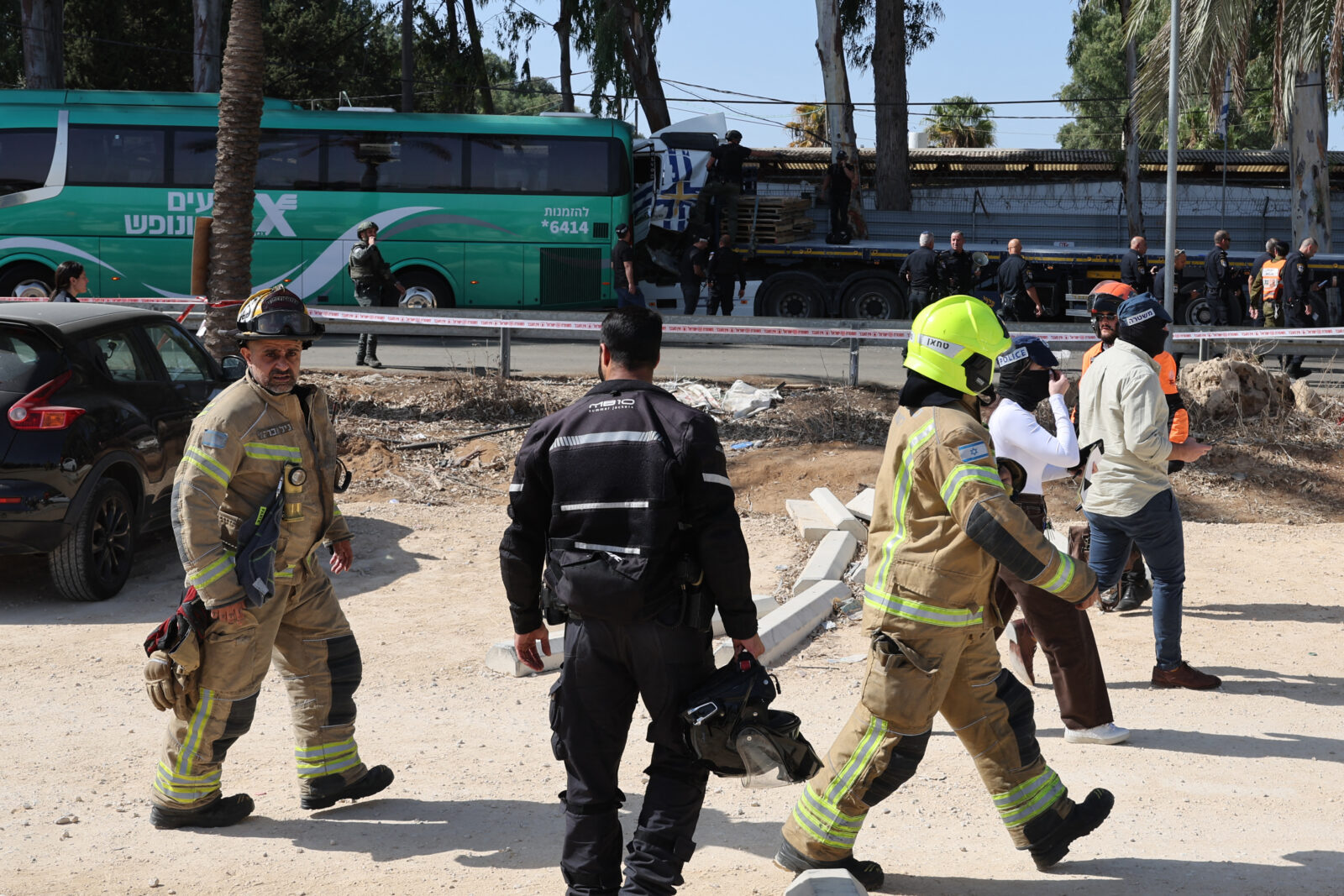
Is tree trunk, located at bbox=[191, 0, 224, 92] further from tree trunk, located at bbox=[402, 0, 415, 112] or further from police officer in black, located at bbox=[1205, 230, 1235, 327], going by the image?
police officer in black, located at bbox=[1205, 230, 1235, 327]

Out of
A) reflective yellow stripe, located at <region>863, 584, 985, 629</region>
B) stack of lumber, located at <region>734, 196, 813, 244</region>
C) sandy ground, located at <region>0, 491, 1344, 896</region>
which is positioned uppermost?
stack of lumber, located at <region>734, 196, 813, 244</region>

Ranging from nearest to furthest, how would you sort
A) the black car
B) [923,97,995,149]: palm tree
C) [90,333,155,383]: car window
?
the black car
[90,333,155,383]: car window
[923,97,995,149]: palm tree

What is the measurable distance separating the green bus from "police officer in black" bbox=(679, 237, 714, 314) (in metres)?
1.53

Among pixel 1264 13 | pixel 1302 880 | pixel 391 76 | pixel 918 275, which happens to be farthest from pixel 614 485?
pixel 391 76

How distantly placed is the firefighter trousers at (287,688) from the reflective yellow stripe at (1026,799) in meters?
2.20

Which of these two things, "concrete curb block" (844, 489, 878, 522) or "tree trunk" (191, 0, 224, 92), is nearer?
"concrete curb block" (844, 489, 878, 522)

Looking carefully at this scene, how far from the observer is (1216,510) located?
10.2 m

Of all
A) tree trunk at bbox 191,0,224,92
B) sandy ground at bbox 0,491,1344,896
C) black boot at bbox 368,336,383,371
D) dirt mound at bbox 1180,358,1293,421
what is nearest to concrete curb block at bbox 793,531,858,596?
sandy ground at bbox 0,491,1344,896

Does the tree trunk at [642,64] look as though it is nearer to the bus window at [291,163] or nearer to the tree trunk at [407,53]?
the tree trunk at [407,53]

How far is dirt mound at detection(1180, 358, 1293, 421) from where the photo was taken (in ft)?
38.8

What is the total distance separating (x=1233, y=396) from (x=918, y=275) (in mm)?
7241

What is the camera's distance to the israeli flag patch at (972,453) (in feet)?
11.9

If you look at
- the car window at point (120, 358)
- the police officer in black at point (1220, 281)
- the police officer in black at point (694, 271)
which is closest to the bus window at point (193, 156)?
the police officer in black at point (694, 271)

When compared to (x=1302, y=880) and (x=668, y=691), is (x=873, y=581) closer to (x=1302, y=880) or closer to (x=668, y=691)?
(x=668, y=691)
